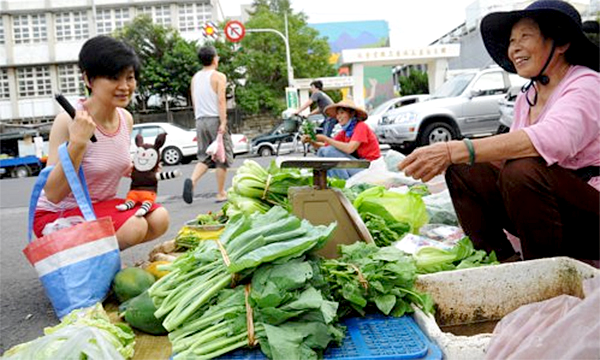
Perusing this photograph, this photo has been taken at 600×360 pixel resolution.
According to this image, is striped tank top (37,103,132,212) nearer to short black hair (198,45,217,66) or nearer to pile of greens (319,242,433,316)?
pile of greens (319,242,433,316)

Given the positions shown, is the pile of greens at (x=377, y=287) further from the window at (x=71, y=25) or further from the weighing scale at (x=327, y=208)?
the window at (x=71, y=25)

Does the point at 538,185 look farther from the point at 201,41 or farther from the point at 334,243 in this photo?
the point at 201,41

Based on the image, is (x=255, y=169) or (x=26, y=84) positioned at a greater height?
(x=26, y=84)

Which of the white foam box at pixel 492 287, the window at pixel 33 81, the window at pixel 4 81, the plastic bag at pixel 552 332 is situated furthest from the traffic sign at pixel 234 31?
the window at pixel 4 81

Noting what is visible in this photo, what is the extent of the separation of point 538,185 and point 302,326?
4.06ft

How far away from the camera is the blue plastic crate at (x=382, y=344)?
5.65ft

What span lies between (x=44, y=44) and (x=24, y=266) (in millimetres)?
39551

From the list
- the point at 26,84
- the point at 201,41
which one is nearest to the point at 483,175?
the point at 201,41

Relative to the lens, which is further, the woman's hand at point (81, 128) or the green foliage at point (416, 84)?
the green foliage at point (416, 84)

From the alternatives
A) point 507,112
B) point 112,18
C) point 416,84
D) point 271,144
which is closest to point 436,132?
point 507,112

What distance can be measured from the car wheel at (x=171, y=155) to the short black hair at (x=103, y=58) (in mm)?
15396

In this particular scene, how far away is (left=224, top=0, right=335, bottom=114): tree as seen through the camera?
33.1m

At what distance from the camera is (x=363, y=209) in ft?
11.1

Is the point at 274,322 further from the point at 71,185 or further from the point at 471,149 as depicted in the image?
the point at 71,185
